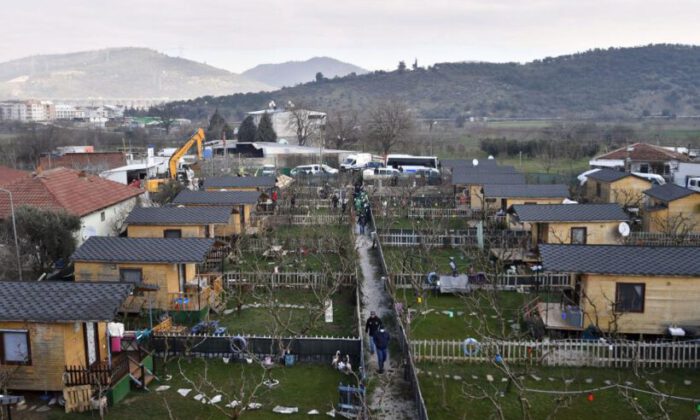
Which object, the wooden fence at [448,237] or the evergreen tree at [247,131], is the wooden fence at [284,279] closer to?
the wooden fence at [448,237]

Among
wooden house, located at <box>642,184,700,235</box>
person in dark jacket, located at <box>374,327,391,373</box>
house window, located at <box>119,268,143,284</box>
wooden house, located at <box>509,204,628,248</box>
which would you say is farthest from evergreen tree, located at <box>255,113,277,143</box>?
person in dark jacket, located at <box>374,327,391,373</box>

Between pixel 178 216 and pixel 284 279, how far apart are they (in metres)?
6.57

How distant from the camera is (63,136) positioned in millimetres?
90812

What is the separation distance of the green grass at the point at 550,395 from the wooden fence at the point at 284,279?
7.56m

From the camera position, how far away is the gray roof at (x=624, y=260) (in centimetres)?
1827

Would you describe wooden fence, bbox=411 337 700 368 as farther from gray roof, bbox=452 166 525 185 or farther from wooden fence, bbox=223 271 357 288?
gray roof, bbox=452 166 525 185

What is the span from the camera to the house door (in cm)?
1533

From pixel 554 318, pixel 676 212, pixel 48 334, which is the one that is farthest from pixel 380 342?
pixel 676 212

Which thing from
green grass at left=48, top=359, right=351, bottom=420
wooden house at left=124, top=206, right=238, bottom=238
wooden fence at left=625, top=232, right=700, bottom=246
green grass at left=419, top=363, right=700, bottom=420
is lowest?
green grass at left=419, top=363, right=700, bottom=420

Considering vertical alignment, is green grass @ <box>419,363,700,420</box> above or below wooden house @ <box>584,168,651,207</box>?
below

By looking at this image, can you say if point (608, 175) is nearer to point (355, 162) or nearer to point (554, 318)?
point (554, 318)

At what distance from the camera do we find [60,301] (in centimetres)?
1505

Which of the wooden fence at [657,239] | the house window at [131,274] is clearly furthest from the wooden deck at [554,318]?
the house window at [131,274]

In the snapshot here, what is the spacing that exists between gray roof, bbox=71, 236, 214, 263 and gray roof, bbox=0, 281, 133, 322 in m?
4.83
